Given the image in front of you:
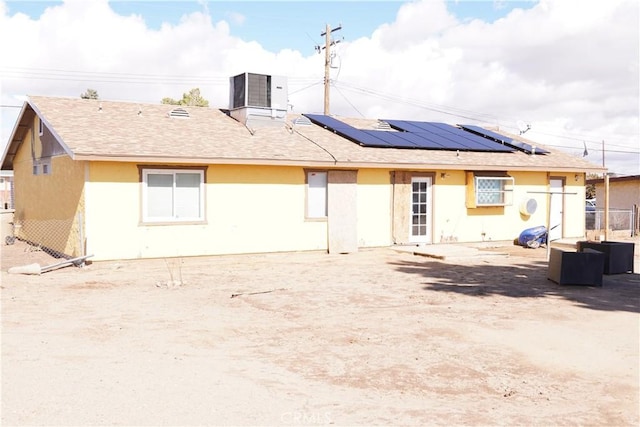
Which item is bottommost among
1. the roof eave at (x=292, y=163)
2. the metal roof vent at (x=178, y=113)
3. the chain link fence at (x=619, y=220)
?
the chain link fence at (x=619, y=220)

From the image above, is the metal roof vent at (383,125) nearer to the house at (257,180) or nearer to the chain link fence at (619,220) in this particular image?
the house at (257,180)

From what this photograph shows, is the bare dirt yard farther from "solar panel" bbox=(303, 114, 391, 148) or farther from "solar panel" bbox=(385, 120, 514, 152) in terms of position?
"solar panel" bbox=(385, 120, 514, 152)

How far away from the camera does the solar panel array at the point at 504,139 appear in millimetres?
23281

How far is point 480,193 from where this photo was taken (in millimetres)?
20625

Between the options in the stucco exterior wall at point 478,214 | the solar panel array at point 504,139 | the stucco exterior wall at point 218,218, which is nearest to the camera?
the stucco exterior wall at point 218,218

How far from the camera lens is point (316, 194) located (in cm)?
1819


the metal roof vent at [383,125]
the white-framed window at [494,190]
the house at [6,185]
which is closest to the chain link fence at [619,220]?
the white-framed window at [494,190]

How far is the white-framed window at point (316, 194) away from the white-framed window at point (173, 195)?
3259 mm

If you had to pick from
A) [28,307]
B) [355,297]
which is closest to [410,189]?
[355,297]

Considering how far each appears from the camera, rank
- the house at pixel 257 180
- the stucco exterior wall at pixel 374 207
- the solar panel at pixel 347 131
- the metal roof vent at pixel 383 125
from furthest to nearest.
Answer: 1. the metal roof vent at pixel 383 125
2. the solar panel at pixel 347 131
3. the stucco exterior wall at pixel 374 207
4. the house at pixel 257 180

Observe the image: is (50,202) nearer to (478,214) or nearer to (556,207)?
(478,214)

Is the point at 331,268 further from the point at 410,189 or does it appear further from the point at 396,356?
the point at 396,356

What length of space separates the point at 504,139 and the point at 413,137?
433 cm

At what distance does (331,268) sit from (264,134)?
19.0 ft
